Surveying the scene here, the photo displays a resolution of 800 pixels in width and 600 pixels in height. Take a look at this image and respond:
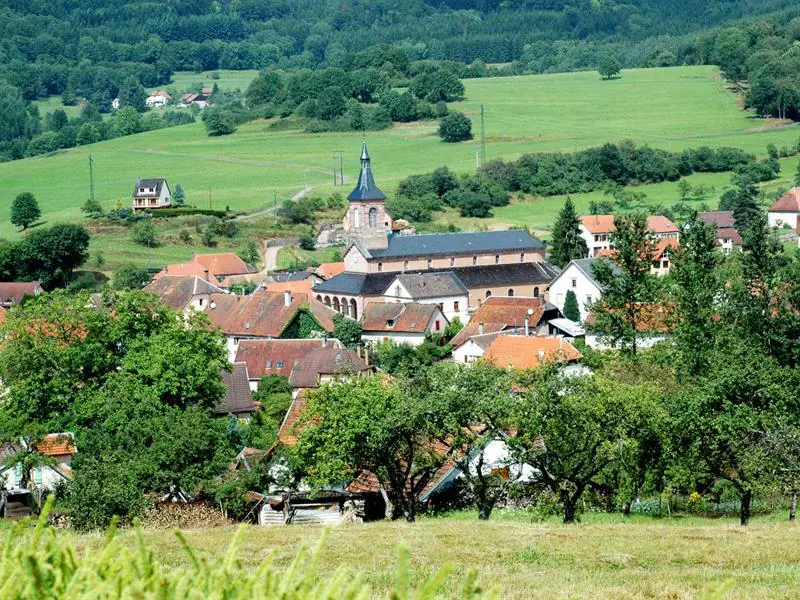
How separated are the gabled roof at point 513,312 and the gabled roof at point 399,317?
86.8 inches

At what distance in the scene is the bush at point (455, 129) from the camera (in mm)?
132750

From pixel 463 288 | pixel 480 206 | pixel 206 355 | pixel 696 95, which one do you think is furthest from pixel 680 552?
pixel 696 95

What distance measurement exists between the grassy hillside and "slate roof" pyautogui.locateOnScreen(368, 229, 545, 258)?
20123 mm

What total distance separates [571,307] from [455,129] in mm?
69861

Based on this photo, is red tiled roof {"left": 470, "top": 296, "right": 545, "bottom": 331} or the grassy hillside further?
the grassy hillside

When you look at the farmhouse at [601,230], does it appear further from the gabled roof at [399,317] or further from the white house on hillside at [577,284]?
the gabled roof at [399,317]

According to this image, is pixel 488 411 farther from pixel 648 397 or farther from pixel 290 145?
pixel 290 145

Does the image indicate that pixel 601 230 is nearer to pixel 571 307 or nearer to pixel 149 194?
pixel 571 307

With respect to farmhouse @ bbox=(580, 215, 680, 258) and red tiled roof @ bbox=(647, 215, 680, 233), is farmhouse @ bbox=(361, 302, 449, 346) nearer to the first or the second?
farmhouse @ bbox=(580, 215, 680, 258)

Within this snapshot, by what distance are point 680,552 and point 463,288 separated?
53477mm

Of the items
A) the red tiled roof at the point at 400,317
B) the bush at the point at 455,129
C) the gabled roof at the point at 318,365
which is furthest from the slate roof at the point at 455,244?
the bush at the point at 455,129

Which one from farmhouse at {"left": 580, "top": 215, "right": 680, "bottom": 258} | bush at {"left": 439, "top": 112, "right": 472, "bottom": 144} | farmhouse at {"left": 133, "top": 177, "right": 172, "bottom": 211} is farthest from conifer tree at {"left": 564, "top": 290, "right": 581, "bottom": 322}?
bush at {"left": 439, "top": 112, "right": 472, "bottom": 144}

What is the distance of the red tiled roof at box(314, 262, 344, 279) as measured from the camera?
2940 inches

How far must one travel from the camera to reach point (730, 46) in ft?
532
